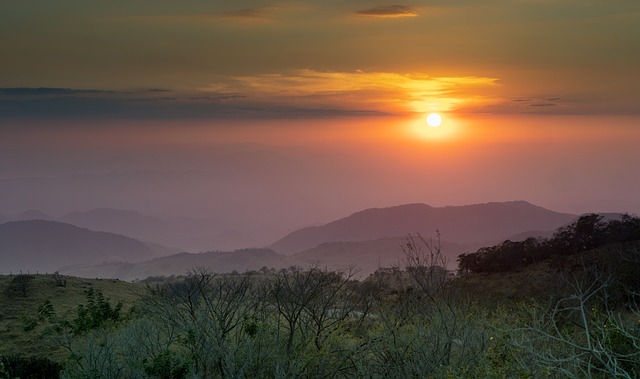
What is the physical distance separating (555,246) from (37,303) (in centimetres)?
6084

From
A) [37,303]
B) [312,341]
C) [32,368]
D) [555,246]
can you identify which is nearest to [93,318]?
[32,368]

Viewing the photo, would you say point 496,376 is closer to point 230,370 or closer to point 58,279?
point 230,370

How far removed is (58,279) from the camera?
2874 inches

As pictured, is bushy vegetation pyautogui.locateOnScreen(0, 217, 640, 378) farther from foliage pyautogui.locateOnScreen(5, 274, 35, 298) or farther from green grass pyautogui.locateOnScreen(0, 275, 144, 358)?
foliage pyautogui.locateOnScreen(5, 274, 35, 298)

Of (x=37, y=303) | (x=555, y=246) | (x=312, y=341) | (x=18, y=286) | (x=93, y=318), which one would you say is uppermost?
(x=555, y=246)

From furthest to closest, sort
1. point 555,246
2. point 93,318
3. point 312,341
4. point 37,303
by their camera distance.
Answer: point 555,246 < point 37,303 < point 93,318 < point 312,341

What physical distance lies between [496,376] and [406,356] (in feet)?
34.1

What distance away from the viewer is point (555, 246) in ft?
292

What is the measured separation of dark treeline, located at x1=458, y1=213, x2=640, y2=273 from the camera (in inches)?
3406

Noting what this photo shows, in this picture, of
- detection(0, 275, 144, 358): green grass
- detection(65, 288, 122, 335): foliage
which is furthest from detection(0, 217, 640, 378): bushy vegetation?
detection(0, 275, 144, 358): green grass

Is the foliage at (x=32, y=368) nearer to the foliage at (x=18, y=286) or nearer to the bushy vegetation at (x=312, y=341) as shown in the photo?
the bushy vegetation at (x=312, y=341)

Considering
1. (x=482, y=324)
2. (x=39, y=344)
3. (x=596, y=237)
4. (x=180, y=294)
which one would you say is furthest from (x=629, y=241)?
(x=39, y=344)

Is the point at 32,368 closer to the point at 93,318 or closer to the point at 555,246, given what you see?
the point at 93,318

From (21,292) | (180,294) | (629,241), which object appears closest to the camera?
(180,294)
